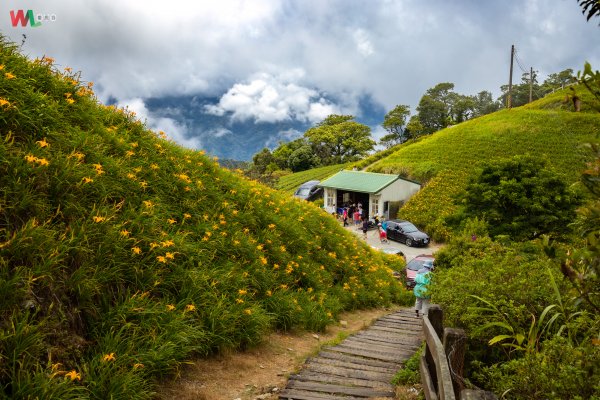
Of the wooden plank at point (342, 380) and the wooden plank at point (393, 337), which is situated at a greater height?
the wooden plank at point (342, 380)

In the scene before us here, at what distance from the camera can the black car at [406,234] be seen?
25.6 m

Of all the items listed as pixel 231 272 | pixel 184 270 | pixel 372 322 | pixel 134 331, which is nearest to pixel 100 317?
pixel 134 331

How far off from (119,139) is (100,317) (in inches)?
134

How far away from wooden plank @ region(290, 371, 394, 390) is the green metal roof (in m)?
27.5

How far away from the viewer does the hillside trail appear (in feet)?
14.3

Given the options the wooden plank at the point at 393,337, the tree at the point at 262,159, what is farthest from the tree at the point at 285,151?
the wooden plank at the point at 393,337

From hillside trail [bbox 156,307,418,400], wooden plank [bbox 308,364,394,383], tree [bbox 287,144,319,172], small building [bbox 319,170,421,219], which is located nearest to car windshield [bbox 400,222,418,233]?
small building [bbox 319,170,421,219]

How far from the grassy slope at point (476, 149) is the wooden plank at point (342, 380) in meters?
26.5

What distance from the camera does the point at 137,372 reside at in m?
3.91

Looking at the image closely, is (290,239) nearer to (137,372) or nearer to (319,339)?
(319,339)

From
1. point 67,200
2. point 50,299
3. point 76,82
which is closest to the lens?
point 50,299

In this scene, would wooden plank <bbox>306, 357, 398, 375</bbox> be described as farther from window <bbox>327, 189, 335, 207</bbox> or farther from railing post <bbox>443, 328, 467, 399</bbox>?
window <bbox>327, 189, 335, 207</bbox>

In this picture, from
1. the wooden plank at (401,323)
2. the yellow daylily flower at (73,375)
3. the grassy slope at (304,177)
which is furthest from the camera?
the grassy slope at (304,177)

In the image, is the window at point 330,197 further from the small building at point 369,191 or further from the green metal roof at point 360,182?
the green metal roof at point 360,182
